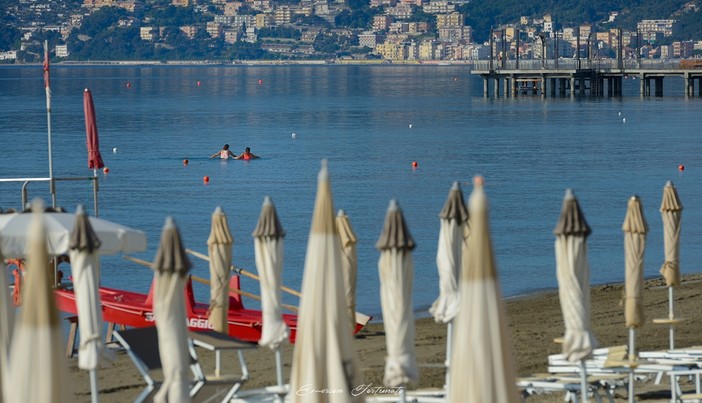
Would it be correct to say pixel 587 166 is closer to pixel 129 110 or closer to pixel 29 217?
pixel 29 217

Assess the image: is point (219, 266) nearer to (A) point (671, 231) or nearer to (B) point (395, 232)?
(B) point (395, 232)

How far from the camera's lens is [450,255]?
12977 mm

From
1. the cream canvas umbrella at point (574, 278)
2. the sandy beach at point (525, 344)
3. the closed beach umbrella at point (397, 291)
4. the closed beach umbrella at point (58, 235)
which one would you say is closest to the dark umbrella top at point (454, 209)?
the sandy beach at point (525, 344)

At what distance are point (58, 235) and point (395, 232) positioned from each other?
345cm

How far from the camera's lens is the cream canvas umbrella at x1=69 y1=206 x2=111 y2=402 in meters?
11.0

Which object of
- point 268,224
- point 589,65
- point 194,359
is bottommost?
point 194,359

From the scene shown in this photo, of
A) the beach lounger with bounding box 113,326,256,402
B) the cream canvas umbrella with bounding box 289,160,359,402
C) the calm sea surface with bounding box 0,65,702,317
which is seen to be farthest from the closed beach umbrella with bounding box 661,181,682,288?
the cream canvas umbrella with bounding box 289,160,359,402

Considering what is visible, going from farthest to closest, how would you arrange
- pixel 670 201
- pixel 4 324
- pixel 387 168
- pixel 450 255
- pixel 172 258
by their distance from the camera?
pixel 387 168 → pixel 670 201 → pixel 450 255 → pixel 172 258 → pixel 4 324

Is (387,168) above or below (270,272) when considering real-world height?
below

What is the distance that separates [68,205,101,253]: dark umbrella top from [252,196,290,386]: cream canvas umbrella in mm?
1902

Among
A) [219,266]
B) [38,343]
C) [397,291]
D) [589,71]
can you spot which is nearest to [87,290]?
[397,291]

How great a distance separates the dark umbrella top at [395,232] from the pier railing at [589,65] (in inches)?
3079

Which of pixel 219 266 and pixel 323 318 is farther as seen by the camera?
pixel 219 266

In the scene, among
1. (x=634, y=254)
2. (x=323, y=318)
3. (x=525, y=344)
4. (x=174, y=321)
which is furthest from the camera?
(x=525, y=344)
